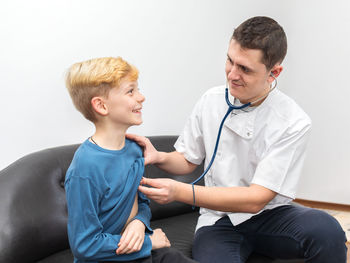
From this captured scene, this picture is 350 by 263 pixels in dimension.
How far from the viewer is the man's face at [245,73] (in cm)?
152

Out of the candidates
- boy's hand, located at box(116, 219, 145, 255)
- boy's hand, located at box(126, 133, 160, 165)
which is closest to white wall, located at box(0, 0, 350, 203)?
boy's hand, located at box(126, 133, 160, 165)

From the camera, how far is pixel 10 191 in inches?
62.5

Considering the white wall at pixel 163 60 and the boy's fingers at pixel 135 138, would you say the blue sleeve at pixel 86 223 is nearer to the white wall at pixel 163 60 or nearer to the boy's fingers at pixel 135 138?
the boy's fingers at pixel 135 138

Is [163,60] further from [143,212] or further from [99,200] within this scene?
[99,200]

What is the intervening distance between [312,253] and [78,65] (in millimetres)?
1145

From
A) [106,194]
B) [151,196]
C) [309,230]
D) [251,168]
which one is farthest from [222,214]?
[106,194]

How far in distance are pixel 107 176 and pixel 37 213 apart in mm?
561

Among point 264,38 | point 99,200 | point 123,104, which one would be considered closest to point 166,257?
point 99,200

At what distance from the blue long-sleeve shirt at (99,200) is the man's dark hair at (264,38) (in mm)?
649

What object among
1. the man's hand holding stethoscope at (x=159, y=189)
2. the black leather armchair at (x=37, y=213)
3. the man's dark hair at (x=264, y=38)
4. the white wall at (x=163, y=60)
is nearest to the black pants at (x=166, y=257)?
the man's hand holding stethoscope at (x=159, y=189)

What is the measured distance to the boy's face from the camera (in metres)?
1.29

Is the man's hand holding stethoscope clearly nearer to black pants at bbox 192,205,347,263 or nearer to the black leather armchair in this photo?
black pants at bbox 192,205,347,263

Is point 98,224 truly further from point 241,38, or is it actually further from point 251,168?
point 241,38

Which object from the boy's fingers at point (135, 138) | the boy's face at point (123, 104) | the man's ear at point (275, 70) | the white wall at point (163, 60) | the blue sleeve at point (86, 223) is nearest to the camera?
the blue sleeve at point (86, 223)
